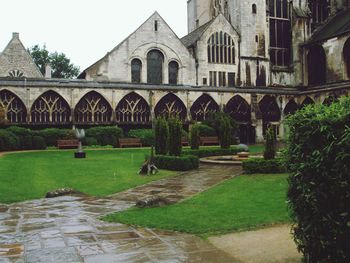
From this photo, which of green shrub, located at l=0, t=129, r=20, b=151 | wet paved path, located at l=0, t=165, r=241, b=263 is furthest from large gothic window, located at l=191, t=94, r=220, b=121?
wet paved path, located at l=0, t=165, r=241, b=263

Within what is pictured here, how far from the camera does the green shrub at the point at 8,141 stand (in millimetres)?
27984

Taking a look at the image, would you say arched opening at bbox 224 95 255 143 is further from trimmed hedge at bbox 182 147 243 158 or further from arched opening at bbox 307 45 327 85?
trimmed hedge at bbox 182 147 243 158

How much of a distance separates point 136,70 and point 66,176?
29.6 m

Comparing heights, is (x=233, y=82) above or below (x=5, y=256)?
above

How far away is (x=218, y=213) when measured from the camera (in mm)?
9391

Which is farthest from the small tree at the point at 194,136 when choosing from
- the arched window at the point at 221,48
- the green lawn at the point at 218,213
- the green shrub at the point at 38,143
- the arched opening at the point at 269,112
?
the arched window at the point at 221,48

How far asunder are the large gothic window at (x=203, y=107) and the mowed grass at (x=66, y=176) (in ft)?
63.0

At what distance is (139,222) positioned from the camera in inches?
334

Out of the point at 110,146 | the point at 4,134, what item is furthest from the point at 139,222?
the point at 110,146

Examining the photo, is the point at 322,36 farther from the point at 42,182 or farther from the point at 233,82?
the point at 42,182

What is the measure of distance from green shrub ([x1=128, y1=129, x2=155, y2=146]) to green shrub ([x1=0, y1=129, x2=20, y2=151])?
957 cm

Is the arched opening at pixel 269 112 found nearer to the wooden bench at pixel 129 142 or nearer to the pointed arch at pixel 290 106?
the pointed arch at pixel 290 106

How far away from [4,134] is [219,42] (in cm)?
2850

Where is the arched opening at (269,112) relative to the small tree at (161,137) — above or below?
above
